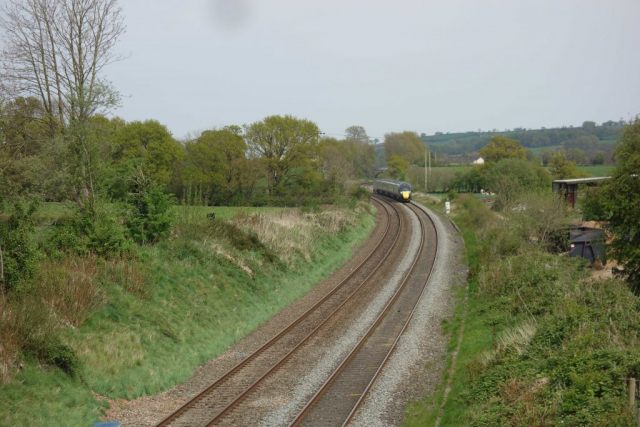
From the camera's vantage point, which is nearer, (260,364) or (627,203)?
(260,364)

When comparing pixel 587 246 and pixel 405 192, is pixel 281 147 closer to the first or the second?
Result: pixel 405 192

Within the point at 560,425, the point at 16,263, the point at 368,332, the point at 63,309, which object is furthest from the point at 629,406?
the point at 16,263

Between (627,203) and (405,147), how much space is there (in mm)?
100851

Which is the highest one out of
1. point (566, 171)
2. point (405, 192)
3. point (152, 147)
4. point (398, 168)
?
point (152, 147)

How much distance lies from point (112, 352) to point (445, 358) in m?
8.97

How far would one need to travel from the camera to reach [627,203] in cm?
2031

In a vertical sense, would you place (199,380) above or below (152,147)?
below

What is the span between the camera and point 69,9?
2106 centimetres

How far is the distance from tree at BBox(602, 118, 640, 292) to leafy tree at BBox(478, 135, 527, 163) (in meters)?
61.1

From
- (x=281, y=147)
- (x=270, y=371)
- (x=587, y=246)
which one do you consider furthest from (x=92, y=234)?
(x=281, y=147)

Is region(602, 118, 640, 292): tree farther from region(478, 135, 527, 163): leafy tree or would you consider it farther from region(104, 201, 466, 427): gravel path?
region(478, 135, 527, 163): leafy tree

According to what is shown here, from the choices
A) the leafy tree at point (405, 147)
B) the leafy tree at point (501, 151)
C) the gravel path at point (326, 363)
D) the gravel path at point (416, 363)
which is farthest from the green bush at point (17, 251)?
the leafy tree at point (405, 147)

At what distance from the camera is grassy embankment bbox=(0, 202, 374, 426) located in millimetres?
10773

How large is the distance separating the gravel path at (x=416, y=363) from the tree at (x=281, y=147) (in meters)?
A: 28.6
